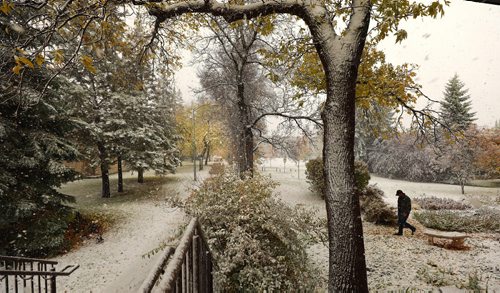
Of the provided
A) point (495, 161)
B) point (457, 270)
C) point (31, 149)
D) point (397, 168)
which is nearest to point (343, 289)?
point (457, 270)

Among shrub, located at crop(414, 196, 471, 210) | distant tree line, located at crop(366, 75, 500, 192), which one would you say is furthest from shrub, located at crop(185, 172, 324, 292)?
distant tree line, located at crop(366, 75, 500, 192)

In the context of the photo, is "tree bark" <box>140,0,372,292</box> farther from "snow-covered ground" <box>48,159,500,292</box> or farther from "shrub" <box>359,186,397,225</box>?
"shrub" <box>359,186,397,225</box>

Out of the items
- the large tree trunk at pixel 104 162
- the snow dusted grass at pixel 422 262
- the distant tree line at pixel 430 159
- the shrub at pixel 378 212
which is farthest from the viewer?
the distant tree line at pixel 430 159

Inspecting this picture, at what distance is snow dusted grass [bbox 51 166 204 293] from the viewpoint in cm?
700

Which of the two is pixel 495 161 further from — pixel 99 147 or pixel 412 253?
pixel 99 147

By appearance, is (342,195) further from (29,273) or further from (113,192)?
(113,192)

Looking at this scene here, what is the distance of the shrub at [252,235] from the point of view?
15.1 feet

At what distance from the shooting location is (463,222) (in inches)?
461

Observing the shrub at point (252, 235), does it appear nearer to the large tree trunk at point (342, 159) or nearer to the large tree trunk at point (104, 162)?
the large tree trunk at point (342, 159)

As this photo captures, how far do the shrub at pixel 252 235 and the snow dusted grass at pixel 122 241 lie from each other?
3.96ft

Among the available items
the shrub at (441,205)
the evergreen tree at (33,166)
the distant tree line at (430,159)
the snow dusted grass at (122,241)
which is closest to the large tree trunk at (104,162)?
the snow dusted grass at (122,241)

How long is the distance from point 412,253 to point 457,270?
1399 millimetres

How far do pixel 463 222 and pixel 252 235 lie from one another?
38.8 ft

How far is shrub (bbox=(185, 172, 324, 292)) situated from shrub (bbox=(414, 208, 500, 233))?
374 inches
